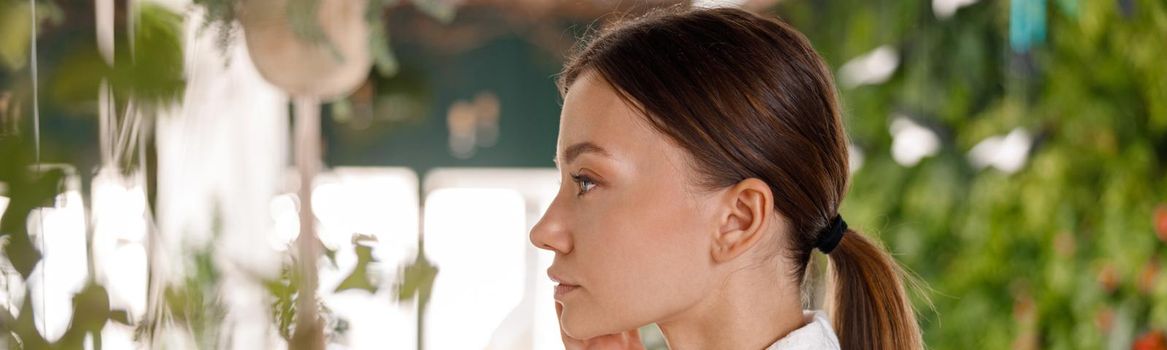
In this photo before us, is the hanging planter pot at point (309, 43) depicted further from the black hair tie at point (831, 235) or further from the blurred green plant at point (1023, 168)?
the blurred green plant at point (1023, 168)

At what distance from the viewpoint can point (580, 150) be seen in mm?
851

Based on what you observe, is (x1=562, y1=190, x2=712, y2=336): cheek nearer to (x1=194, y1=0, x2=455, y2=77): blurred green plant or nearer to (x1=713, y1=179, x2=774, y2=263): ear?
(x1=713, y1=179, x2=774, y2=263): ear

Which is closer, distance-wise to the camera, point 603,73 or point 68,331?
point 68,331

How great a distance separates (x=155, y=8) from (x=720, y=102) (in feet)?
1.26

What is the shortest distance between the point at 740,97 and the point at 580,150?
0.39 ft

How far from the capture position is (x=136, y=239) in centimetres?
78

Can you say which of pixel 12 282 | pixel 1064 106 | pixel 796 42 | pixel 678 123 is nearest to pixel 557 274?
pixel 678 123

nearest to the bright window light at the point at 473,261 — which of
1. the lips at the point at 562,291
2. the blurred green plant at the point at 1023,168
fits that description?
the lips at the point at 562,291

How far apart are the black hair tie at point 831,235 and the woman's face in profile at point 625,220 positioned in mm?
112

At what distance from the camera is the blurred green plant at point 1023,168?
6.35 feet

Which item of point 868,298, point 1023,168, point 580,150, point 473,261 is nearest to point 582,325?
point 580,150

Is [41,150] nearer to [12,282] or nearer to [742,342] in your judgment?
[12,282]

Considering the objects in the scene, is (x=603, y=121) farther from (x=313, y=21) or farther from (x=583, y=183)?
(x=313, y=21)

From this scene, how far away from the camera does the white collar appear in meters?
0.89
